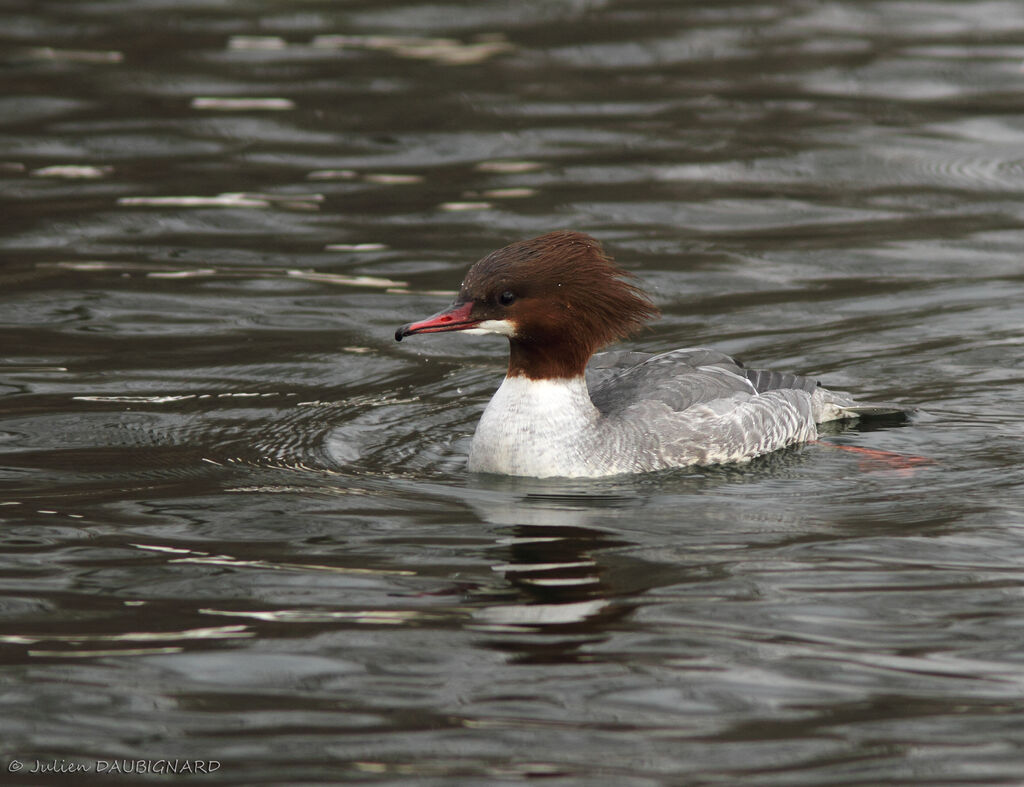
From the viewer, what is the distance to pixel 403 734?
5.10 meters

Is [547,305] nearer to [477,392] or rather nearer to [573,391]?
[573,391]

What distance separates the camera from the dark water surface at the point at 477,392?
207 inches

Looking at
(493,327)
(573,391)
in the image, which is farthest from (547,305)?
(573,391)

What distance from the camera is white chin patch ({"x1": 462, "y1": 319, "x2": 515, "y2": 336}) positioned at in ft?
25.1

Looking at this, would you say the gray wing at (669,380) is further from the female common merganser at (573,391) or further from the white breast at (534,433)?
the white breast at (534,433)

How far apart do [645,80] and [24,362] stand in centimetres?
798

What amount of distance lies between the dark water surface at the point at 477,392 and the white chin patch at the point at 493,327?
74 centimetres

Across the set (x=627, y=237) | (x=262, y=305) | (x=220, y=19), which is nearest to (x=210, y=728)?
(x=262, y=305)

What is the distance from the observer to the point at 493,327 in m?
7.69

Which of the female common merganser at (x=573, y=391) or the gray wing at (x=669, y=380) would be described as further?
the gray wing at (x=669, y=380)

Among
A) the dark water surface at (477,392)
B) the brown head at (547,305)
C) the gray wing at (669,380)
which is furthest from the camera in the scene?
the gray wing at (669,380)

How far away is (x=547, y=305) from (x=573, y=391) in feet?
1.58

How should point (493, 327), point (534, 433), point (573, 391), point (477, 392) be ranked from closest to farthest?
point (493, 327)
point (534, 433)
point (573, 391)
point (477, 392)

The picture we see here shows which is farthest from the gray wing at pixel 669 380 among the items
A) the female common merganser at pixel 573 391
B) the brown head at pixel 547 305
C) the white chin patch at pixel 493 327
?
the white chin patch at pixel 493 327
